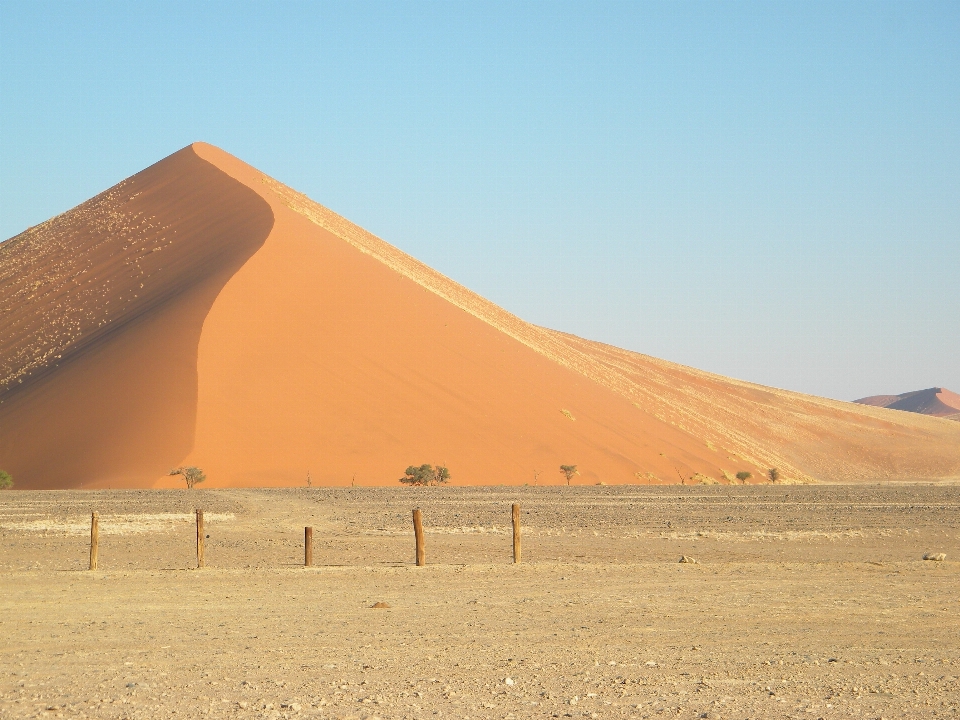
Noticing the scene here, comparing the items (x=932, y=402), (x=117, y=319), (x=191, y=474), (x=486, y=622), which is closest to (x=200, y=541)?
(x=486, y=622)

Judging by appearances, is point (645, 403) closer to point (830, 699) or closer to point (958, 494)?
point (958, 494)

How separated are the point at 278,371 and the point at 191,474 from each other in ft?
25.7

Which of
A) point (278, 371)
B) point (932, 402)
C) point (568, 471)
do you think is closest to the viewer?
point (568, 471)

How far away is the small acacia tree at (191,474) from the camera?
35250 mm

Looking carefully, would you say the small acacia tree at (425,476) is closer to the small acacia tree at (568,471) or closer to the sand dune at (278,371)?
the sand dune at (278,371)

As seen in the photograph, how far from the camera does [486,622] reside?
11539 mm

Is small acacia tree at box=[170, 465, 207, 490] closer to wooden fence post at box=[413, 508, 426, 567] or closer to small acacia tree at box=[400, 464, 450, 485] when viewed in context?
small acacia tree at box=[400, 464, 450, 485]

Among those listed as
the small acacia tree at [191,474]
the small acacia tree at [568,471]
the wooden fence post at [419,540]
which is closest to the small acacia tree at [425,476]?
the small acacia tree at [568,471]

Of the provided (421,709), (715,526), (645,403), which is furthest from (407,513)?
(645,403)

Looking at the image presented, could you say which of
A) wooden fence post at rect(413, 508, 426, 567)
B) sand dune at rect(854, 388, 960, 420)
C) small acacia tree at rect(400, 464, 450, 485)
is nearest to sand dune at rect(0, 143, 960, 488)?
small acacia tree at rect(400, 464, 450, 485)

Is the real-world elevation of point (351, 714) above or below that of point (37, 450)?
below

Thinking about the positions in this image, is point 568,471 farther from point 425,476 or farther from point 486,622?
point 486,622

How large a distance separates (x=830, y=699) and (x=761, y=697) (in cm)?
46

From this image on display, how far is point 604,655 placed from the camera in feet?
32.1
